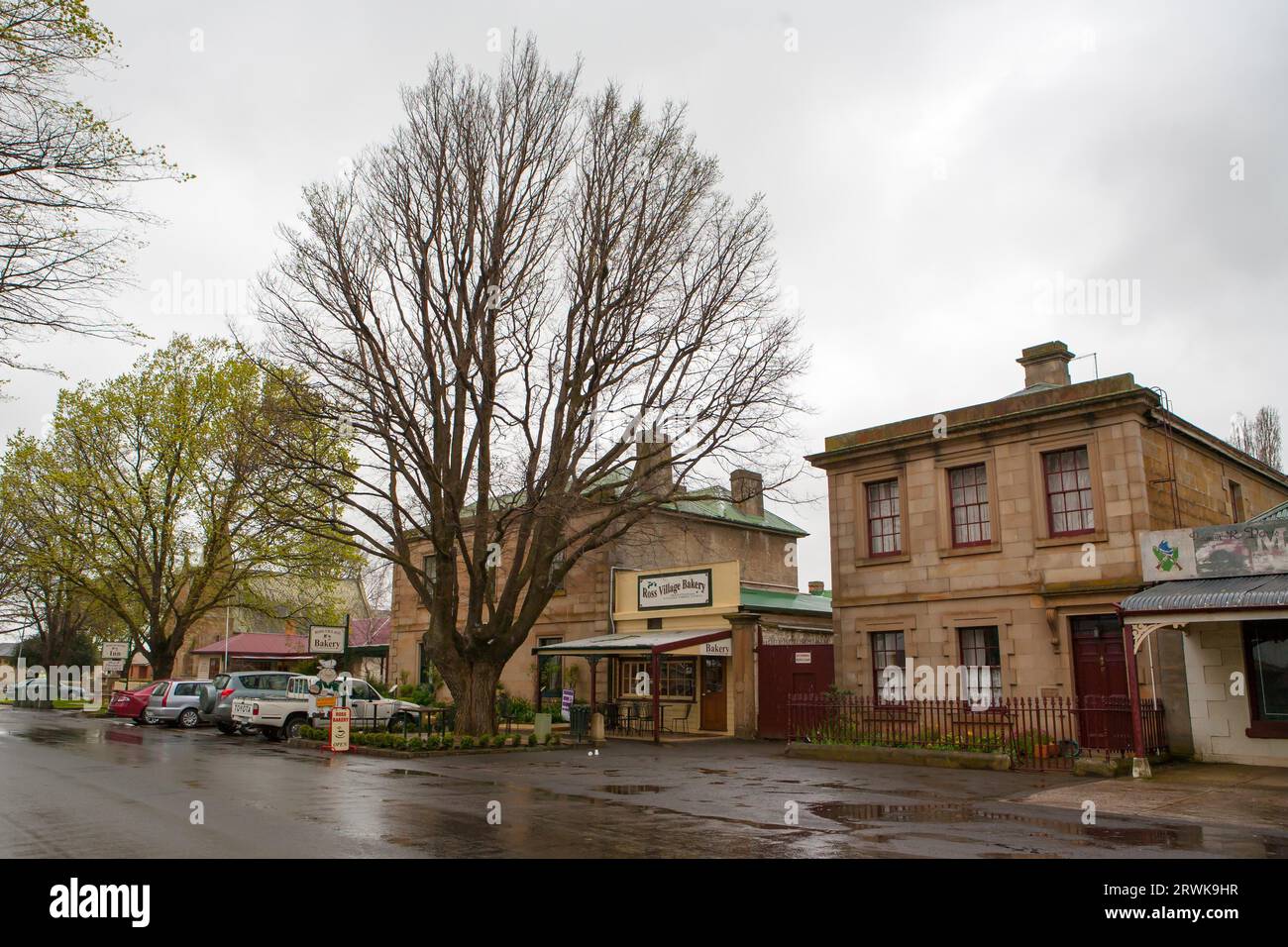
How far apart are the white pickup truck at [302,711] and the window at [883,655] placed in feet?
39.5

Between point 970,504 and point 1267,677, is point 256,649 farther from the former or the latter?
point 1267,677

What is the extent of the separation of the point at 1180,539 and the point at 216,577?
111ft

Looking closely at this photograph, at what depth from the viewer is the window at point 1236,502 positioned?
23203 mm

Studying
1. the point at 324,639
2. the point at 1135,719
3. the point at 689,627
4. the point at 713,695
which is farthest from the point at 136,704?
the point at 1135,719

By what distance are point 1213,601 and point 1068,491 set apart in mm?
4870

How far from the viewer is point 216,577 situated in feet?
124

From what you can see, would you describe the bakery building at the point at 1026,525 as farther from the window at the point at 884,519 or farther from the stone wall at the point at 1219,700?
the stone wall at the point at 1219,700

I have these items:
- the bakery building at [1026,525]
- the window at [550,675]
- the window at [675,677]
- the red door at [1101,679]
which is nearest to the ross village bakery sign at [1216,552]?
the bakery building at [1026,525]

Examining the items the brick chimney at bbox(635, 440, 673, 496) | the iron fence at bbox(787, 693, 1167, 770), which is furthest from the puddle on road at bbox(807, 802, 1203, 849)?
the brick chimney at bbox(635, 440, 673, 496)

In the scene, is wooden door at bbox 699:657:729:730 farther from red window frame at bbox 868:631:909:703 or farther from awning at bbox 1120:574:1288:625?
awning at bbox 1120:574:1288:625

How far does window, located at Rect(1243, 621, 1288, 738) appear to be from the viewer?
16.7 meters

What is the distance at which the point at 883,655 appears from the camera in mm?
22922

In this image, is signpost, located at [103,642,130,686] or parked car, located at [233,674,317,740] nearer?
parked car, located at [233,674,317,740]

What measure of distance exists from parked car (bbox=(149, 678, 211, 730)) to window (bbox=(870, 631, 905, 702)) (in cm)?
2206
